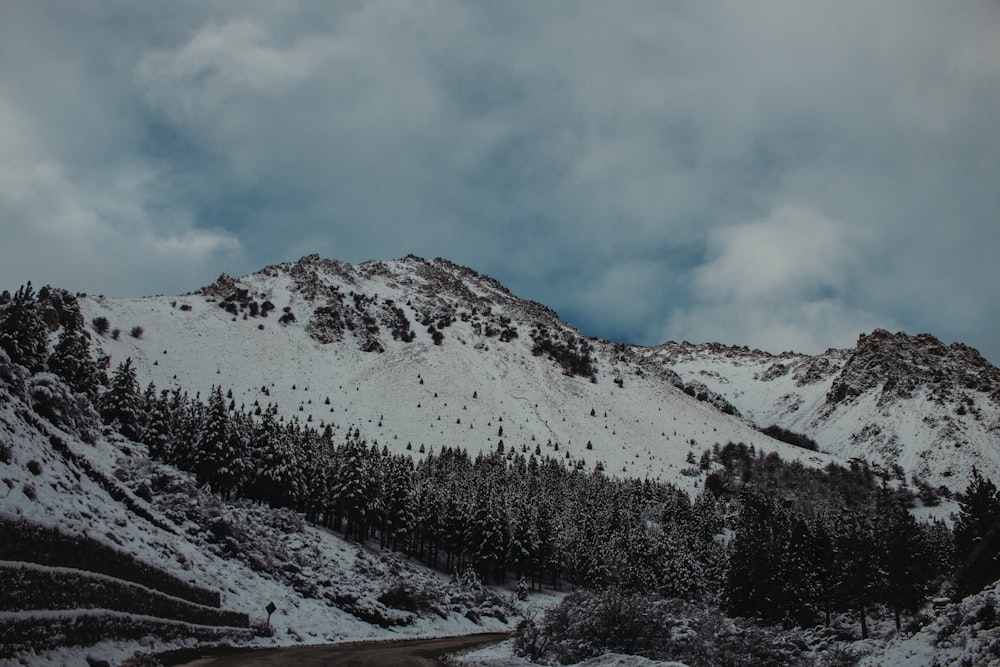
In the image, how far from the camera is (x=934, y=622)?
A: 20.2 m

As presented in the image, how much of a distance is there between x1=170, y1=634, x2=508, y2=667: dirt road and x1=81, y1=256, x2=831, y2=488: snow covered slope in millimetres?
86960

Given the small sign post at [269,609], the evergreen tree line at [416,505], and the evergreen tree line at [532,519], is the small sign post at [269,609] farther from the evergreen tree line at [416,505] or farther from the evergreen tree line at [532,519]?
the evergreen tree line at [416,505]

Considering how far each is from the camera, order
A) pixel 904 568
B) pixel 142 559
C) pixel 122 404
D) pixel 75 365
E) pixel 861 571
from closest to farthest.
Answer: pixel 142 559 < pixel 861 571 < pixel 904 568 < pixel 75 365 < pixel 122 404

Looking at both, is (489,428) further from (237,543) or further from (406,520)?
(237,543)

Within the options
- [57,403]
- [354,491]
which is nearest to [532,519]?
[354,491]

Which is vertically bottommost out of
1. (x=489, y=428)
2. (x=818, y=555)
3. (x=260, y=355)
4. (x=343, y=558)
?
(x=343, y=558)

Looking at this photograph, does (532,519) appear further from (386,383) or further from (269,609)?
(386,383)

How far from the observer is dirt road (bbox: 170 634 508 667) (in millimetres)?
26938

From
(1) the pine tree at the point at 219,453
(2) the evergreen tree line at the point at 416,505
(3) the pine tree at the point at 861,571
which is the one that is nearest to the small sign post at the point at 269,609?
(1) the pine tree at the point at 219,453

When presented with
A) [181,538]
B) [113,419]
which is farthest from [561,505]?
[181,538]

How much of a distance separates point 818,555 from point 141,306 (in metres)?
155

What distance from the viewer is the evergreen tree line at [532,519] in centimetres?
5244

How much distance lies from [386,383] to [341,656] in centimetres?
13117

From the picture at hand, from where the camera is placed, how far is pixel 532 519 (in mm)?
81188
